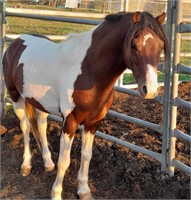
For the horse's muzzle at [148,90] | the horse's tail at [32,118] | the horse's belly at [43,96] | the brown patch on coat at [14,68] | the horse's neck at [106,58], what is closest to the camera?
the horse's muzzle at [148,90]

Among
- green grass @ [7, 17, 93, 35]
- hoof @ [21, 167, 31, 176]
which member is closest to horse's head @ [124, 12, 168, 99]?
hoof @ [21, 167, 31, 176]

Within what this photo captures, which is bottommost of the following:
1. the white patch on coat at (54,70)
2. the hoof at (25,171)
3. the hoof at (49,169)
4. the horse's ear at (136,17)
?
the hoof at (25,171)

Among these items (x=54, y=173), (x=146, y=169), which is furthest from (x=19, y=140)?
(x=146, y=169)

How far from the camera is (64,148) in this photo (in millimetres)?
3309

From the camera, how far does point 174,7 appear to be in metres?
3.51

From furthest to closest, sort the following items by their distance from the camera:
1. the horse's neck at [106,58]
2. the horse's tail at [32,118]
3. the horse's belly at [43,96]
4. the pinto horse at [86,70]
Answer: the horse's tail at [32,118] < the horse's belly at [43,96] < the horse's neck at [106,58] < the pinto horse at [86,70]

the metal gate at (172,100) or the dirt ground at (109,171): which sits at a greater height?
the metal gate at (172,100)

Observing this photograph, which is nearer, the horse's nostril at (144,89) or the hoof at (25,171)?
the horse's nostril at (144,89)

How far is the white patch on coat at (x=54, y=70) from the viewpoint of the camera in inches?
126

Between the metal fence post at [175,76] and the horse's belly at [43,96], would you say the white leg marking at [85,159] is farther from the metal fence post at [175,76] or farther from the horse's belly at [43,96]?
the metal fence post at [175,76]

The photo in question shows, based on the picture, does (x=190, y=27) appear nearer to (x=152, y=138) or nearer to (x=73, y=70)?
(x=73, y=70)

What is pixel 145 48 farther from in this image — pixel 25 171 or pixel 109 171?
pixel 25 171

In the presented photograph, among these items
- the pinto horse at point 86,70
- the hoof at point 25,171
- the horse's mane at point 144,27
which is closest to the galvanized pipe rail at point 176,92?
the pinto horse at point 86,70

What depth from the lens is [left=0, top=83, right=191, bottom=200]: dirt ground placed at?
354 cm
